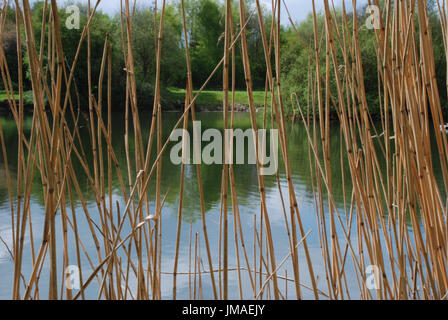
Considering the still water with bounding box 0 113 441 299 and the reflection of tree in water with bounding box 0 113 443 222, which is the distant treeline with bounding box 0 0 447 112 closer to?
the reflection of tree in water with bounding box 0 113 443 222

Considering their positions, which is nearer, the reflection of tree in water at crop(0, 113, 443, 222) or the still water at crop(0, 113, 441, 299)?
the still water at crop(0, 113, 441, 299)

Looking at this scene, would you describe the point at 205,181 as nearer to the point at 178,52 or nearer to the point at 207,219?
the point at 207,219

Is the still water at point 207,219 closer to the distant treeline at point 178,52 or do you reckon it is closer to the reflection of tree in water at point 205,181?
the reflection of tree in water at point 205,181

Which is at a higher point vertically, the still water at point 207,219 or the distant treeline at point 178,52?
the distant treeline at point 178,52

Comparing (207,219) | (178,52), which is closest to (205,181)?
(207,219)

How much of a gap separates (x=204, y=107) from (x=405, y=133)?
41.5 feet

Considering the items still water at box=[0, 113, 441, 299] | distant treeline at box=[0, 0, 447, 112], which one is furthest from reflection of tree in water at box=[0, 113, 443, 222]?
distant treeline at box=[0, 0, 447, 112]

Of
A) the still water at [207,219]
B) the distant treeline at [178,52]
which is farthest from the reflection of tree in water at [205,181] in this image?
the distant treeline at [178,52]

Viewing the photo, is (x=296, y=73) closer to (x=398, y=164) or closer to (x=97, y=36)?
(x=97, y=36)

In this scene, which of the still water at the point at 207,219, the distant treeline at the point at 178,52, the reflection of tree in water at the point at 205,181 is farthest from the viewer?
the distant treeline at the point at 178,52

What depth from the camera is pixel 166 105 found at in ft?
41.8

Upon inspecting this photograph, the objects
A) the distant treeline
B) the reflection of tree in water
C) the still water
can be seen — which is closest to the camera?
the still water

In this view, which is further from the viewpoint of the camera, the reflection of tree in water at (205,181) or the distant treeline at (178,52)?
the distant treeline at (178,52)
